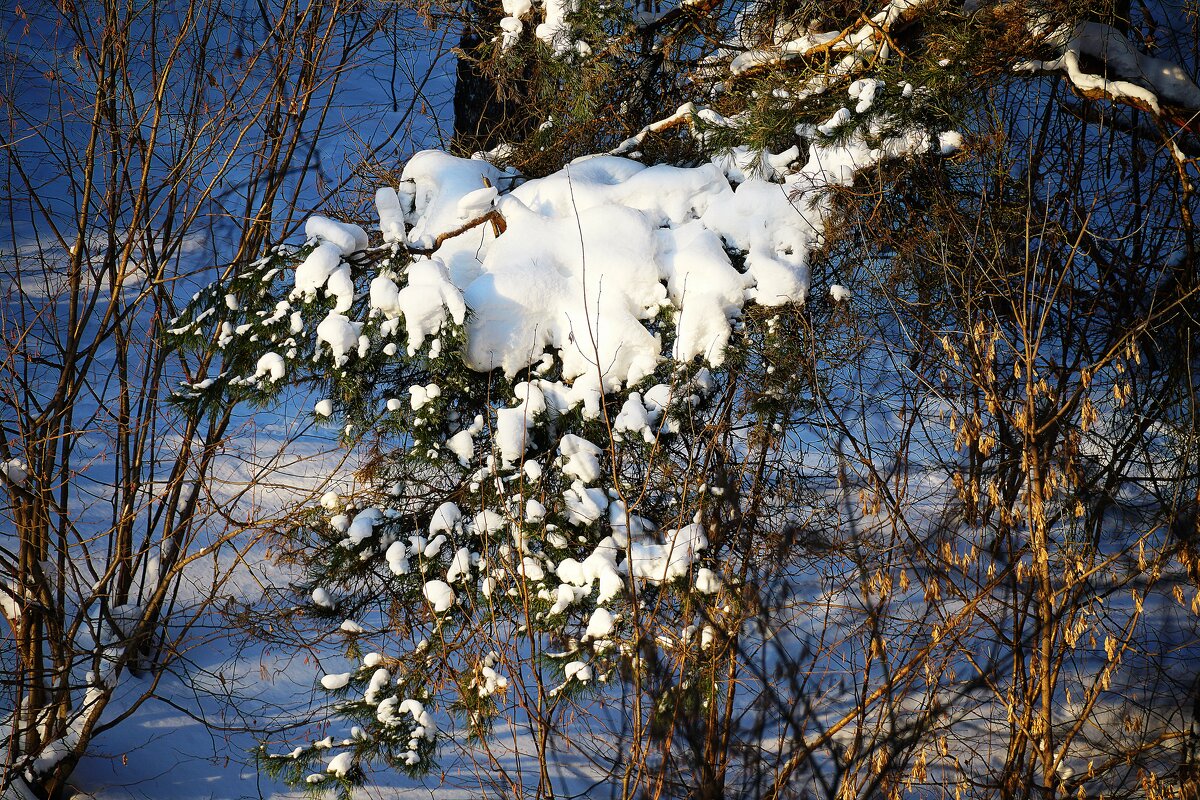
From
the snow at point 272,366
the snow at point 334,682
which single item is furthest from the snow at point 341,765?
the snow at point 272,366

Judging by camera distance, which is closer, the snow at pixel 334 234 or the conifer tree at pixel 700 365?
the conifer tree at pixel 700 365

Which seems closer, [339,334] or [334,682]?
[339,334]

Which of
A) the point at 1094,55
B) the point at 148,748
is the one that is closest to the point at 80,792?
the point at 148,748

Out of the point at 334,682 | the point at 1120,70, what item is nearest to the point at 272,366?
the point at 334,682

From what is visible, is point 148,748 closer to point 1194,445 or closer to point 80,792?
point 80,792

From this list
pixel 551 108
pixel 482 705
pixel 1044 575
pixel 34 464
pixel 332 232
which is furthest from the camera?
pixel 551 108

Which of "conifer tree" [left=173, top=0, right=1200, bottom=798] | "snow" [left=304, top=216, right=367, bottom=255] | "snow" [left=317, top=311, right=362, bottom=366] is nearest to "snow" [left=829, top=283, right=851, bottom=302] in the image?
"conifer tree" [left=173, top=0, right=1200, bottom=798]

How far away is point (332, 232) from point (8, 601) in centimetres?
266

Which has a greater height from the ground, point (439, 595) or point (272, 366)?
point (272, 366)

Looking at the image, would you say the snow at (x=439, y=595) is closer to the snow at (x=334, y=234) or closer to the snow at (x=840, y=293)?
the snow at (x=334, y=234)

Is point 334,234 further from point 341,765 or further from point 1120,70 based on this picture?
point 1120,70

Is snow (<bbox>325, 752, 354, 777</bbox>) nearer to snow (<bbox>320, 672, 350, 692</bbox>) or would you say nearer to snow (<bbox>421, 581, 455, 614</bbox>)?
snow (<bbox>320, 672, 350, 692</bbox>)

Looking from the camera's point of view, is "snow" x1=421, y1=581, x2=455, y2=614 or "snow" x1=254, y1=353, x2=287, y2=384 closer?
"snow" x1=421, y1=581, x2=455, y2=614

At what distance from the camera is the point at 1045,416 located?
142 inches
